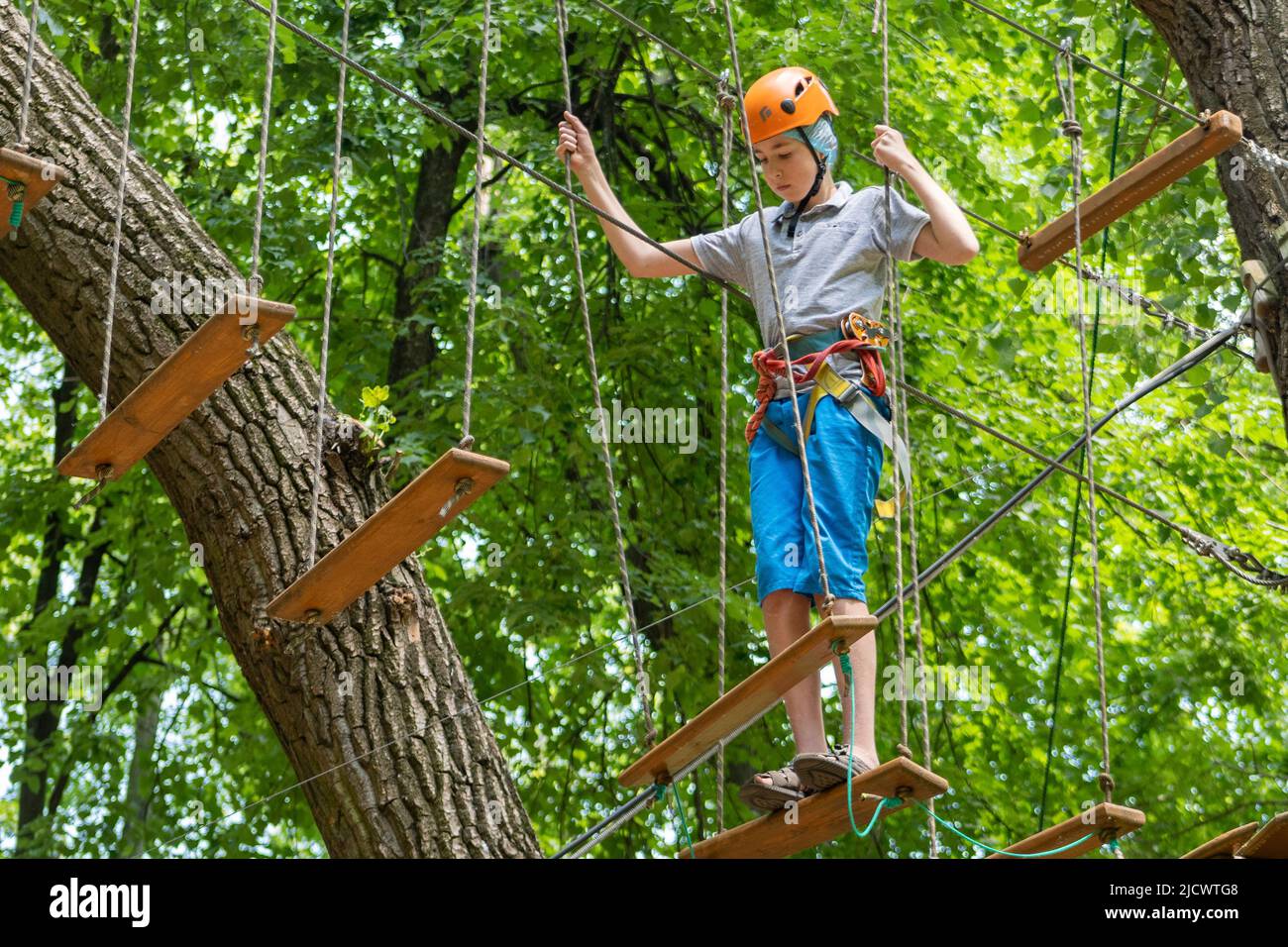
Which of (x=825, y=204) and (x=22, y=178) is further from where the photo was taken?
Result: (x=825, y=204)

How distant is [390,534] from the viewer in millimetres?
3260

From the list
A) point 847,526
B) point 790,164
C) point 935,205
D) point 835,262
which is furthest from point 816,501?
point 790,164

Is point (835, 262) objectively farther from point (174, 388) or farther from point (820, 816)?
point (174, 388)

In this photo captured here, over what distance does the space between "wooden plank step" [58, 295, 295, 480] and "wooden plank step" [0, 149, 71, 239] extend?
0.39m

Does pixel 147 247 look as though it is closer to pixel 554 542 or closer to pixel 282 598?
pixel 282 598

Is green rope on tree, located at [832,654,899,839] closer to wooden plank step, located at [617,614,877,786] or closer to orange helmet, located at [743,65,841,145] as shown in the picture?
wooden plank step, located at [617,614,877,786]

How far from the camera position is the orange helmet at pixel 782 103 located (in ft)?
11.7

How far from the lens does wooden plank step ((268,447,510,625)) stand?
3.10m

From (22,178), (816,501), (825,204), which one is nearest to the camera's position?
(22,178)

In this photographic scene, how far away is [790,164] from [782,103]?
0.13m

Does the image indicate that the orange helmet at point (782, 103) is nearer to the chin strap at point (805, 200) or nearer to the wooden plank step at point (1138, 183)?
the chin strap at point (805, 200)

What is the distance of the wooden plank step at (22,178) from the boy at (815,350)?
1.11m
